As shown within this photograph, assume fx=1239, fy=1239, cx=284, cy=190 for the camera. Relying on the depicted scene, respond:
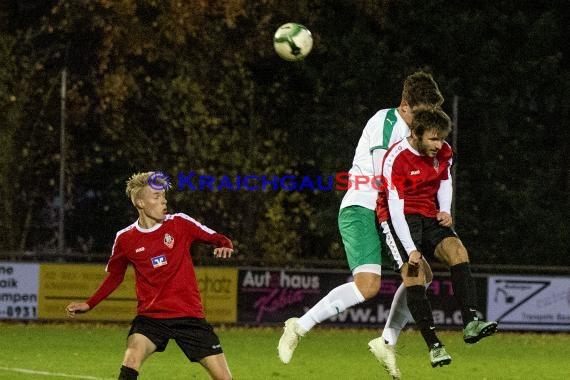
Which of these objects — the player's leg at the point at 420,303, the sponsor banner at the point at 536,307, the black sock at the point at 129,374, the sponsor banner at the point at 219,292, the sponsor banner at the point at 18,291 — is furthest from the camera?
the sponsor banner at the point at 536,307

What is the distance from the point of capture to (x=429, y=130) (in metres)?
8.66

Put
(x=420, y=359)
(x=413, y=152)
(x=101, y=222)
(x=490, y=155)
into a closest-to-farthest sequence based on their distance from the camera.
Answer: 1. (x=413, y=152)
2. (x=420, y=359)
3. (x=101, y=222)
4. (x=490, y=155)

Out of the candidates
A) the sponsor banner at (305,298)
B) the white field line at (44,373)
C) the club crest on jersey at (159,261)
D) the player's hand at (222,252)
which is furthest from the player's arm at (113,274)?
the sponsor banner at (305,298)

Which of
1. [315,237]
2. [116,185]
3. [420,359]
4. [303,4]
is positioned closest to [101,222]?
[116,185]

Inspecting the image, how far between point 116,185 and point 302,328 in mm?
13312

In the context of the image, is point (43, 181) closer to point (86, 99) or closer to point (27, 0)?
point (86, 99)

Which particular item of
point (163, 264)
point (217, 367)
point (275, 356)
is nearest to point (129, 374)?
point (217, 367)

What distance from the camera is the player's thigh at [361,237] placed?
9297 millimetres

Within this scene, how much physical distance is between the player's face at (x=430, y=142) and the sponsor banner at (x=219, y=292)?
10.1 metres

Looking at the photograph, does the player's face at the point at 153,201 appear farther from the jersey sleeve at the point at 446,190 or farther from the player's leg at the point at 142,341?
the jersey sleeve at the point at 446,190

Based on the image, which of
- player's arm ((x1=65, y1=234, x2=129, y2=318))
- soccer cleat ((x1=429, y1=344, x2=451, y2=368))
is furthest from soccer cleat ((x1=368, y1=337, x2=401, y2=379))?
player's arm ((x1=65, y1=234, x2=129, y2=318))

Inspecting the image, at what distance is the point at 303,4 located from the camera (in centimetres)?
2267

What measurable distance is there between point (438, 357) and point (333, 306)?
103 cm

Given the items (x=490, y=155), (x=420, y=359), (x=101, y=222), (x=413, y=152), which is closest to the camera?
(x=413, y=152)
